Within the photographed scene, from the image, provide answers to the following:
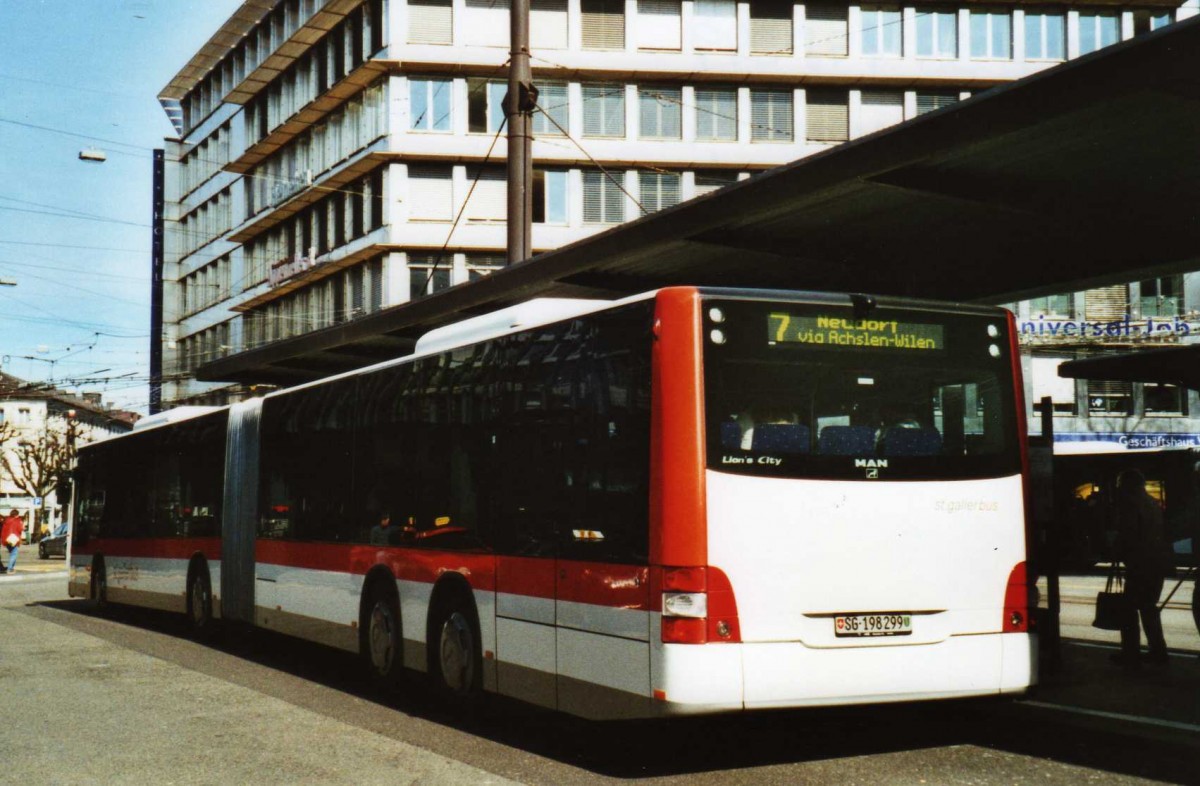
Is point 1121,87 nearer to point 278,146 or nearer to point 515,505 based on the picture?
point 515,505

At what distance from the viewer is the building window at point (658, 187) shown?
50219mm

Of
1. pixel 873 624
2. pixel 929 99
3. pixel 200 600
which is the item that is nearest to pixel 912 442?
pixel 873 624

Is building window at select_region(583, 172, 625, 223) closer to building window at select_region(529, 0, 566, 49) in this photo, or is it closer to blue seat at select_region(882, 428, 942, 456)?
building window at select_region(529, 0, 566, 49)

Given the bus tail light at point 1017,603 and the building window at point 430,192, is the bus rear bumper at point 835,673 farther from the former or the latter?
the building window at point 430,192

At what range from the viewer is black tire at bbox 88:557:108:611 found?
21906 mm

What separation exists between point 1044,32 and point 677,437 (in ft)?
155

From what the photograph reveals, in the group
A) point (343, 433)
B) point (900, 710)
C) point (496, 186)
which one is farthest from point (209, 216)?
point (900, 710)

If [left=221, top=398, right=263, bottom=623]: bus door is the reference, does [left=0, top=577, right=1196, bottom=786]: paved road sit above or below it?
below

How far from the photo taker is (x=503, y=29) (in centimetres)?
4972

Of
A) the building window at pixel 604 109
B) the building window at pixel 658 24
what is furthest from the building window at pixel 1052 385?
the building window at pixel 658 24

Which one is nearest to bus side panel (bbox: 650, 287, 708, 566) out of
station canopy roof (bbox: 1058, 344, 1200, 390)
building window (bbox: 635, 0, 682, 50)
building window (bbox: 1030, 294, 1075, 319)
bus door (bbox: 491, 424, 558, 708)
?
bus door (bbox: 491, 424, 558, 708)

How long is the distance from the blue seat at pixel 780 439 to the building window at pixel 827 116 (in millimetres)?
43818

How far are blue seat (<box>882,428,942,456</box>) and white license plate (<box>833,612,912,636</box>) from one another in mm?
946

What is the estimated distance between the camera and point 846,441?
8227 mm
